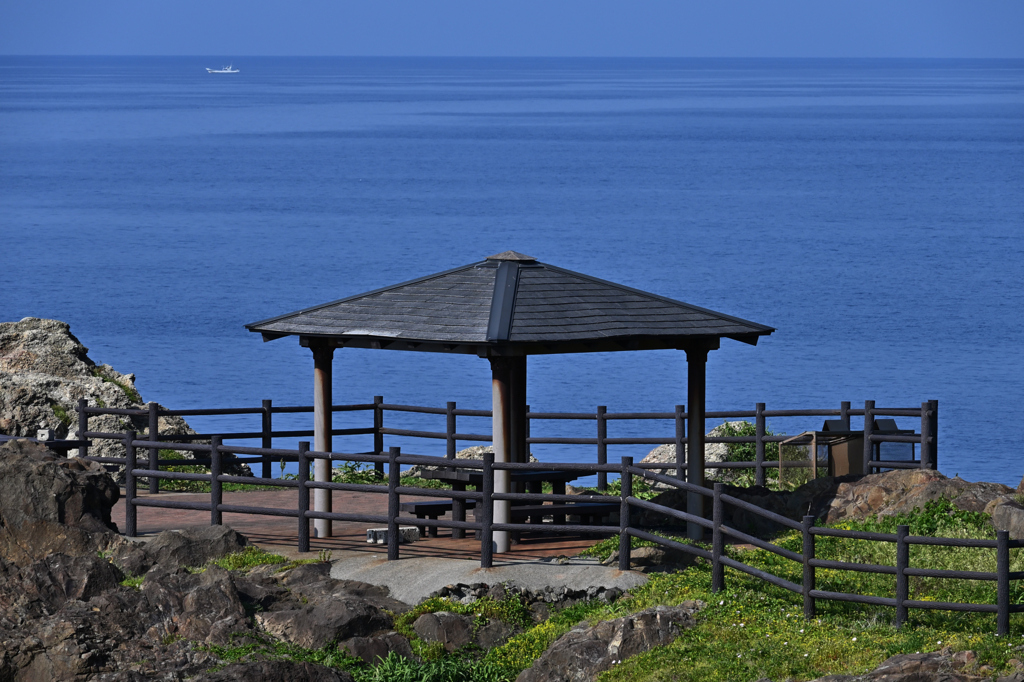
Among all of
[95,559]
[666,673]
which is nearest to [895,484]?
[666,673]

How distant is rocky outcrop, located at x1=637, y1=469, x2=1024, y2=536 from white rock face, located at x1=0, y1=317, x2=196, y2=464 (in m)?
9.56

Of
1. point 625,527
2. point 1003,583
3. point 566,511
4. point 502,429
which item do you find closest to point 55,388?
point 502,429

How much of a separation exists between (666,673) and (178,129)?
176 metres

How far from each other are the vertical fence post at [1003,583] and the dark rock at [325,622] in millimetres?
5299

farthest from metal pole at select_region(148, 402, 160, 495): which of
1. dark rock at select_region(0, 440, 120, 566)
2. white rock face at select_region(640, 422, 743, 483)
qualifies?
white rock face at select_region(640, 422, 743, 483)

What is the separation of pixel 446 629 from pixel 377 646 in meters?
0.70

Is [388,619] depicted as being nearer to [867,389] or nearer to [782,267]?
[867,389]

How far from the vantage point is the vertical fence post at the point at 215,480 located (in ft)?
55.5

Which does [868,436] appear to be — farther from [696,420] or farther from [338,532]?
[338,532]

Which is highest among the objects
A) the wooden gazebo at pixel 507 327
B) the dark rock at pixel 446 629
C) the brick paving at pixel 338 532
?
the wooden gazebo at pixel 507 327

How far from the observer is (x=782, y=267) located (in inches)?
2997

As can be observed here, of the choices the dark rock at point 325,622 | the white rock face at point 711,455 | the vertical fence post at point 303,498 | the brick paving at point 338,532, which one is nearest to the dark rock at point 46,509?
the brick paving at point 338,532

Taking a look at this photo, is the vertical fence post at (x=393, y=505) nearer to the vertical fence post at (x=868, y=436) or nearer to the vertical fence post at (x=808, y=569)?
the vertical fence post at (x=808, y=569)

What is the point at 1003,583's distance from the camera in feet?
41.4
